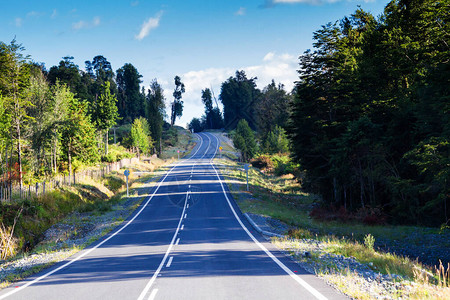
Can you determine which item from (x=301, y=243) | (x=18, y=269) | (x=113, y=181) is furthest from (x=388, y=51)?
(x=113, y=181)

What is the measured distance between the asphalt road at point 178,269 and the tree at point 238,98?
135289 mm

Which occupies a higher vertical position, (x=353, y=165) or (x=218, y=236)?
(x=353, y=165)

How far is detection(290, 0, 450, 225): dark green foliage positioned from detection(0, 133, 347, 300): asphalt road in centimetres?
1206

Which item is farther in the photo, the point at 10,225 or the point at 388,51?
the point at 388,51

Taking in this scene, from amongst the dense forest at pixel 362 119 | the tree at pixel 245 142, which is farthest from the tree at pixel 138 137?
Result: the dense forest at pixel 362 119

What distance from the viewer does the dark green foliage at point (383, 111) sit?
2105 cm

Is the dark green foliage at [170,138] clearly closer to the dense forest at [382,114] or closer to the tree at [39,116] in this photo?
the tree at [39,116]

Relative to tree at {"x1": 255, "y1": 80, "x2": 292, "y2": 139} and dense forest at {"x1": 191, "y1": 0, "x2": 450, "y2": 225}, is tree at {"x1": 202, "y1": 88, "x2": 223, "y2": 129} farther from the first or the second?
dense forest at {"x1": 191, "y1": 0, "x2": 450, "y2": 225}

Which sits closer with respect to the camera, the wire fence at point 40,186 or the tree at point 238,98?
the wire fence at point 40,186

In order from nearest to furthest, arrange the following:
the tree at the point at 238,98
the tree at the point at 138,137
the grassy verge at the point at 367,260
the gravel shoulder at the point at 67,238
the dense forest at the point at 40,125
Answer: the grassy verge at the point at 367,260 → the gravel shoulder at the point at 67,238 → the dense forest at the point at 40,125 → the tree at the point at 138,137 → the tree at the point at 238,98

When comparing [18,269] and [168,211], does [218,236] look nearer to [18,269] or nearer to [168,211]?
[18,269]

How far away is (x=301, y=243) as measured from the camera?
13.9 m

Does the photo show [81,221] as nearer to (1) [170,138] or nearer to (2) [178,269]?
(2) [178,269]

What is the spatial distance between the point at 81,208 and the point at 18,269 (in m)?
17.5
